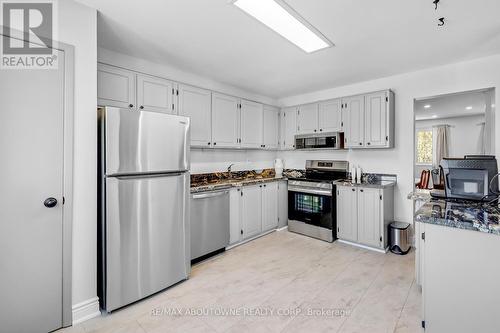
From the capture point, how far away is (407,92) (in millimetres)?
3498

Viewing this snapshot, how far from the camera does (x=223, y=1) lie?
185 cm

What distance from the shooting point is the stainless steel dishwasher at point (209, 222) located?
9.58 feet

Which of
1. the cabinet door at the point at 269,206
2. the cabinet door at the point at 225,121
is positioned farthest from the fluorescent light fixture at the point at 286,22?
the cabinet door at the point at 269,206

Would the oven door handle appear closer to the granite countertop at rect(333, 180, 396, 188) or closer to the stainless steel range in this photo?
the stainless steel range

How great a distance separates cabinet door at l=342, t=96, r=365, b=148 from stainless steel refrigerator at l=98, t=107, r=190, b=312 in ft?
8.67

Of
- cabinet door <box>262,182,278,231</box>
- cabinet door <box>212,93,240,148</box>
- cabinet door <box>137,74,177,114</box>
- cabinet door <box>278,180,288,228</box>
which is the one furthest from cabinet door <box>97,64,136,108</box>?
→ cabinet door <box>278,180,288,228</box>

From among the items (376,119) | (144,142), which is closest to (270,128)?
(376,119)

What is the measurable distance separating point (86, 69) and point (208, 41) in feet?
3.97

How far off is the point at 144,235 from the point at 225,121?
2205 millimetres

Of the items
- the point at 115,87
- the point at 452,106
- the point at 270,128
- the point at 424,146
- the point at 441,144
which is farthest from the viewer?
the point at 424,146

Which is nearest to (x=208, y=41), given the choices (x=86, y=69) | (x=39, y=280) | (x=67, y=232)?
(x=86, y=69)

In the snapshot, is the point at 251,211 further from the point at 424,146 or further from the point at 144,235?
the point at 424,146

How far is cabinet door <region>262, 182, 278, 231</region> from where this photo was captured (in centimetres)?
395

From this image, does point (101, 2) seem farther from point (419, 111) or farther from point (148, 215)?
point (419, 111)
